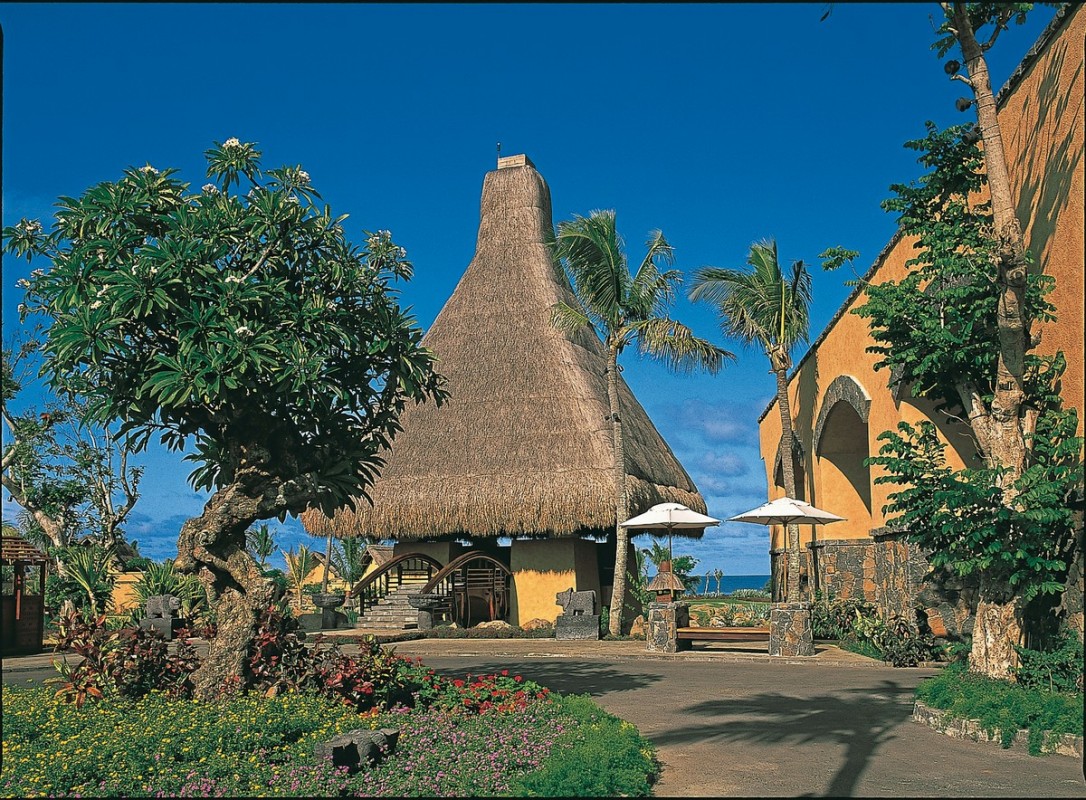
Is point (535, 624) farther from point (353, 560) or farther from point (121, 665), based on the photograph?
point (353, 560)

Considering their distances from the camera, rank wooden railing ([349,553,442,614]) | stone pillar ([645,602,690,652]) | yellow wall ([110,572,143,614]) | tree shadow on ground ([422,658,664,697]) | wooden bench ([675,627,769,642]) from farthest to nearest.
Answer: yellow wall ([110,572,143,614]) < wooden railing ([349,553,442,614]) < stone pillar ([645,602,690,652]) < wooden bench ([675,627,769,642]) < tree shadow on ground ([422,658,664,697])

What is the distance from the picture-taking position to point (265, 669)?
30.0 ft

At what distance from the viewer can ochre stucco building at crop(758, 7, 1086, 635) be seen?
9312 mm

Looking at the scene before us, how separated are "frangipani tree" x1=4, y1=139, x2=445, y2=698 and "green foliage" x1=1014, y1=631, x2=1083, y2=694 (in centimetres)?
636

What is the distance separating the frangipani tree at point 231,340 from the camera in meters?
8.57

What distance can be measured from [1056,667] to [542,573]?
15831mm

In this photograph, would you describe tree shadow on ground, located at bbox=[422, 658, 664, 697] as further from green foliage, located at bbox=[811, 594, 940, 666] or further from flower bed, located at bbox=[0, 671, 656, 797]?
green foliage, located at bbox=[811, 594, 940, 666]

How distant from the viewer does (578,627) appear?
2039cm

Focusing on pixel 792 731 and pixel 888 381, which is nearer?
pixel 792 731

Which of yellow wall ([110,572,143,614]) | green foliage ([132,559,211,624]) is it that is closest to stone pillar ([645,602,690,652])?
green foliage ([132,559,211,624])

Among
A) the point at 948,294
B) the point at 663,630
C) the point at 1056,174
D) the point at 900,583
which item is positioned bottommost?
the point at 663,630

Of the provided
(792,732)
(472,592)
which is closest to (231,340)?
(792,732)

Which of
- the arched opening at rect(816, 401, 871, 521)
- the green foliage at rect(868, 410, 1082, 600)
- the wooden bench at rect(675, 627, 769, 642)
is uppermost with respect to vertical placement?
the arched opening at rect(816, 401, 871, 521)

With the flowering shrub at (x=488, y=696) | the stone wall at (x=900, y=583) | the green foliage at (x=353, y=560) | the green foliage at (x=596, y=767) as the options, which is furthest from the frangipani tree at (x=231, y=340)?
the green foliage at (x=353, y=560)
